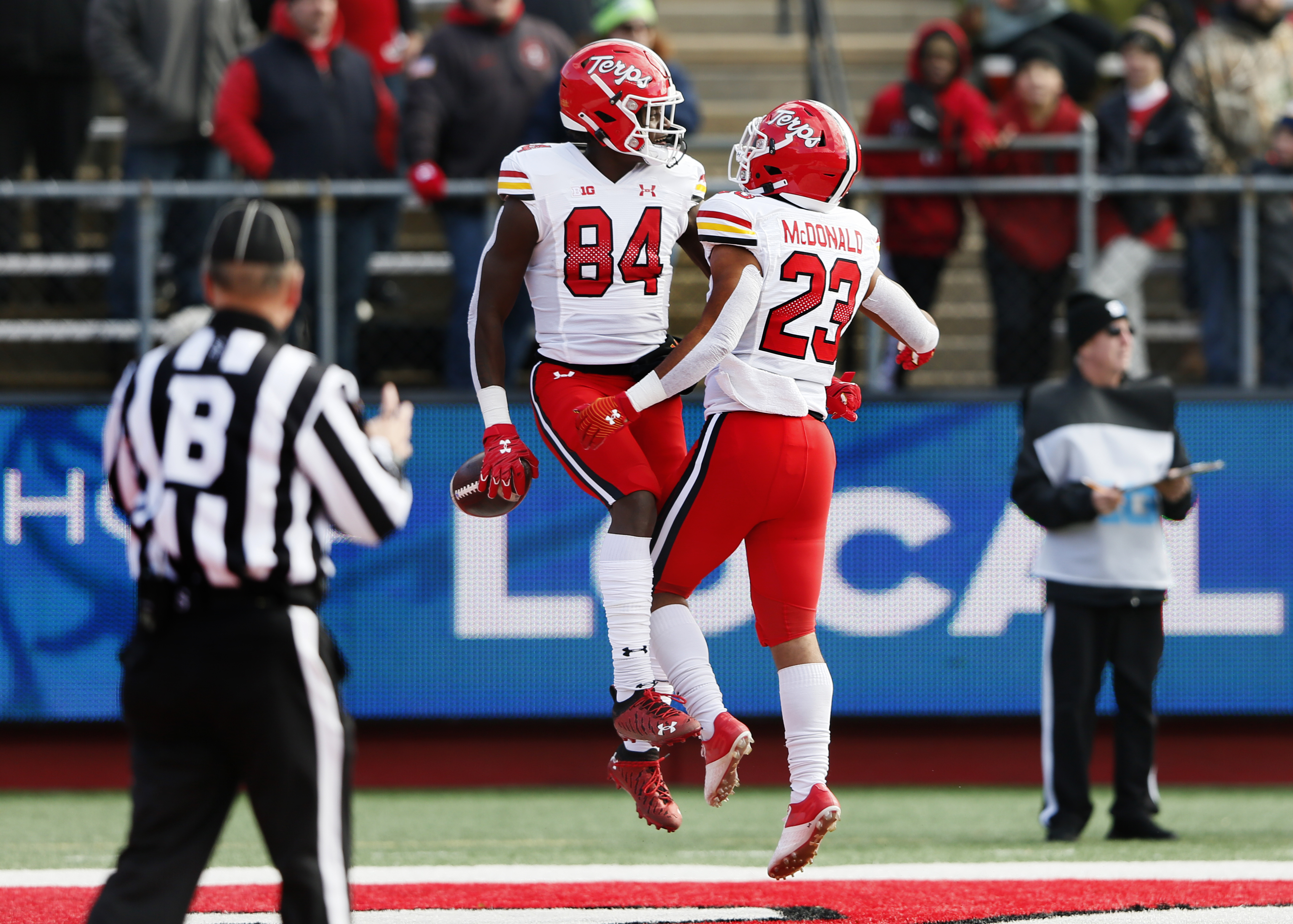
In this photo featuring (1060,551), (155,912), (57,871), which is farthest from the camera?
(1060,551)

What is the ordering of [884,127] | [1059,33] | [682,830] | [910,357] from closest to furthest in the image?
A: [910,357], [682,830], [884,127], [1059,33]

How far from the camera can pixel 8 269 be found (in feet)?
30.7

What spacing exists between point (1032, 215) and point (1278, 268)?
134 centimetres

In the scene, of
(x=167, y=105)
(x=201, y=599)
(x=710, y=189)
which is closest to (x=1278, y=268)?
(x=710, y=189)

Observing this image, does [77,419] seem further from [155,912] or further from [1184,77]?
[1184,77]

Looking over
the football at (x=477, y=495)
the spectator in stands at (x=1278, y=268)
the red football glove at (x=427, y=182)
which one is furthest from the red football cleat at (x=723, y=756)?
the spectator in stands at (x=1278, y=268)

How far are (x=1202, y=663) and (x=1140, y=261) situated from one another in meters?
2.33

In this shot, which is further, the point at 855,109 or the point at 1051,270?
the point at 855,109

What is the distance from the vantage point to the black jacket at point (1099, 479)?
7.83m

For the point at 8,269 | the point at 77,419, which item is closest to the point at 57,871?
the point at 77,419

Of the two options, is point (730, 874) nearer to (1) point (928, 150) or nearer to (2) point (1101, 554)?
(2) point (1101, 554)

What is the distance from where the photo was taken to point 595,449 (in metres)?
5.41

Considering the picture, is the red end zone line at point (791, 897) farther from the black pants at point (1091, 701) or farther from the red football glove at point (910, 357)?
the red football glove at point (910, 357)

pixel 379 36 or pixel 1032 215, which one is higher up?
pixel 379 36
